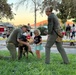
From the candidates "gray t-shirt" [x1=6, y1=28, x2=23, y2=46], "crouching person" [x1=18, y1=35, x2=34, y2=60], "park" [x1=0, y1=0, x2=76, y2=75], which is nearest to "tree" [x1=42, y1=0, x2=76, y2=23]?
"park" [x1=0, y1=0, x2=76, y2=75]

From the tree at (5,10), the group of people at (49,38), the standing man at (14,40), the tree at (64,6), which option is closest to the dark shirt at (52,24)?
the group of people at (49,38)

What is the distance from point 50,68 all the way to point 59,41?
142cm

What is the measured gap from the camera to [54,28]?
9.32 meters

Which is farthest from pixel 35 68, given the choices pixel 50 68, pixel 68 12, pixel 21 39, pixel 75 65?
pixel 68 12

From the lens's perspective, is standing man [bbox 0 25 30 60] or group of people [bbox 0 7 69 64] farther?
standing man [bbox 0 25 30 60]

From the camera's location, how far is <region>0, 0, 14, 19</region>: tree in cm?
3931

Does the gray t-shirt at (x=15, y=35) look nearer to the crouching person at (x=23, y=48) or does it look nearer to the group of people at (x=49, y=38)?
the group of people at (x=49, y=38)

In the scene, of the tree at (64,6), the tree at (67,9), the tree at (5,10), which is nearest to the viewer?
the tree at (64,6)

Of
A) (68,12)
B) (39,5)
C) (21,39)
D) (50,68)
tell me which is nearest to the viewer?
(50,68)

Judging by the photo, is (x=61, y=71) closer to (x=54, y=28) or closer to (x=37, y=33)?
(x=54, y=28)

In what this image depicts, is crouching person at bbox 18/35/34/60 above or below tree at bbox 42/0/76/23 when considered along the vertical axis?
below

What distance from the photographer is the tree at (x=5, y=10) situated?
39.3m

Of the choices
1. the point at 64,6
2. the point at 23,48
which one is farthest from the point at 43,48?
the point at 64,6

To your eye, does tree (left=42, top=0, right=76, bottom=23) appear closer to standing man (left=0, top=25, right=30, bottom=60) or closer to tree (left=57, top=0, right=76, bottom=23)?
tree (left=57, top=0, right=76, bottom=23)
